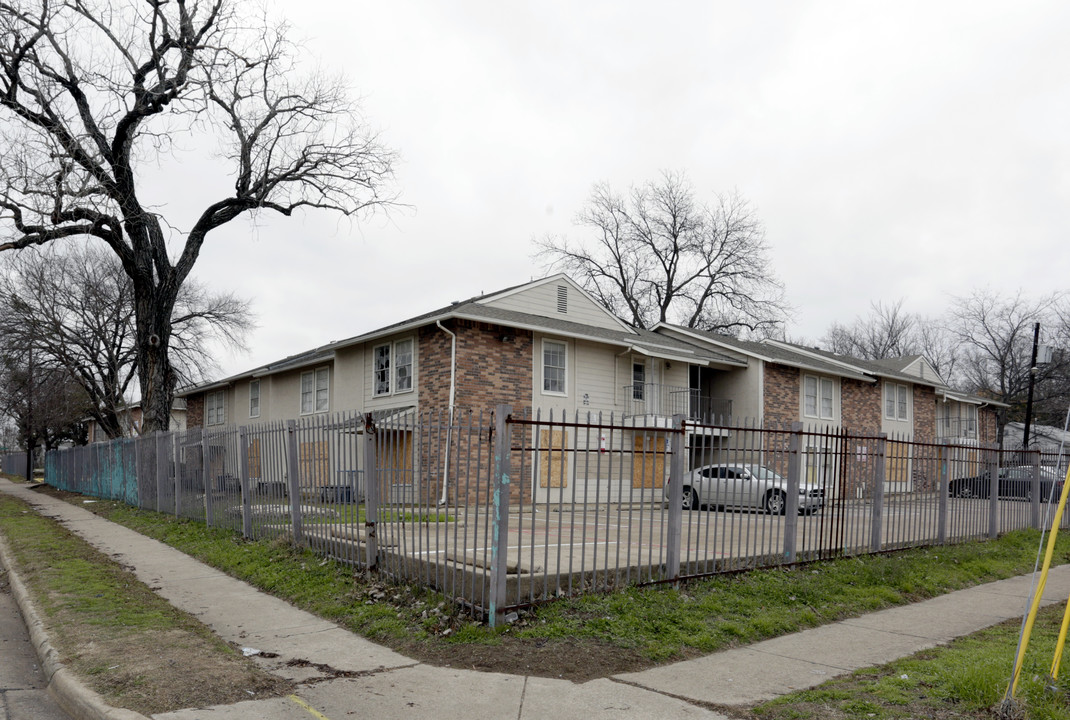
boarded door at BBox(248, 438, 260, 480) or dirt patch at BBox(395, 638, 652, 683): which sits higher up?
boarded door at BBox(248, 438, 260, 480)

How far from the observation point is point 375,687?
5688mm

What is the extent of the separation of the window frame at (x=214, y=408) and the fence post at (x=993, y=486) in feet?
100

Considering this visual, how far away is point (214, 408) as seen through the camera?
1475 inches

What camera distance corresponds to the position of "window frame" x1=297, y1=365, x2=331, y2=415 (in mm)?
26797

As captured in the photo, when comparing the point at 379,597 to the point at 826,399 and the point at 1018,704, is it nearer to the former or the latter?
the point at 1018,704

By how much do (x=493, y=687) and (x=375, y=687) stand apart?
32.9 inches

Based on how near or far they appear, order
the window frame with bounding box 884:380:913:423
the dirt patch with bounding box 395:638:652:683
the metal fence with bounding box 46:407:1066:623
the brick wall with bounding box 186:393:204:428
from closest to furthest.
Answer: the dirt patch with bounding box 395:638:652:683 → the metal fence with bounding box 46:407:1066:623 → the window frame with bounding box 884:380:913:423 → the brick wall with bounding box 186:393:204:428

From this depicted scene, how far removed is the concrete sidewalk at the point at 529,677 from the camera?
5219 mm

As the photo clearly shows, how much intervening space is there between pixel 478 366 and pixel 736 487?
1223cm

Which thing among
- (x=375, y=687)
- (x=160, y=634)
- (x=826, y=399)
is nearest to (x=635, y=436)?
(x=375, y=687)

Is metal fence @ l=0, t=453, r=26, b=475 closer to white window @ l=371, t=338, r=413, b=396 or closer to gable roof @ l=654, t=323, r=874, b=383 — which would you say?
white window @ l=371, t=338, r=413, b=396

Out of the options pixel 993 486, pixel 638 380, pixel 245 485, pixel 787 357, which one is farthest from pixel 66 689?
pixel 787 357

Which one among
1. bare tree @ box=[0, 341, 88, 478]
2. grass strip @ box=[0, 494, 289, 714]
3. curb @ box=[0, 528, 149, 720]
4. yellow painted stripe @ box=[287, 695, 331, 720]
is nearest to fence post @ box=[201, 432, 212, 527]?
grass strip @ box=[0, 494, 289, 714]

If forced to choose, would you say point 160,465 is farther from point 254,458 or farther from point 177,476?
point 254,458
